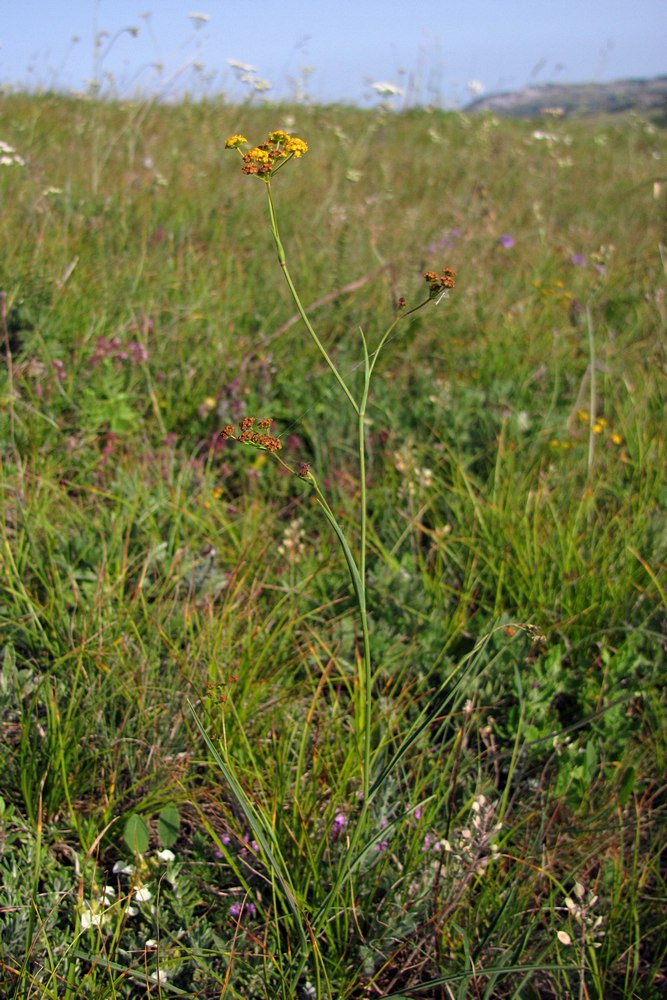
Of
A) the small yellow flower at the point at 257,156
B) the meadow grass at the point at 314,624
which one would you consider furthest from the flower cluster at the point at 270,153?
the meadow grass at the point at 314,624

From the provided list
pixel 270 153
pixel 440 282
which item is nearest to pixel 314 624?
pixel 440 282

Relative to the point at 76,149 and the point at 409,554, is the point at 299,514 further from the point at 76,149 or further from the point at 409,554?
the point at 76,149

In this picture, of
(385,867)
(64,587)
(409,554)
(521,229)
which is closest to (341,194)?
(521,229)

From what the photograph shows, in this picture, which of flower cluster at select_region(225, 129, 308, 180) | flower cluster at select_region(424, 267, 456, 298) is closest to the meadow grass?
flower cluster at select_region(424, 267, 456, 298)

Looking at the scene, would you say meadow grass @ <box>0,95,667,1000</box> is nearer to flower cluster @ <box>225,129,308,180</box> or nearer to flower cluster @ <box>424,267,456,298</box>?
Result: flower cluster @ <box>424,267,456,298</box>

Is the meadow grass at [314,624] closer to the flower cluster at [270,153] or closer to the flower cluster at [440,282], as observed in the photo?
the flower cluster at [440,282]

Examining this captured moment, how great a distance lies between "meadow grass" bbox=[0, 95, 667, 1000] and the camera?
122cm

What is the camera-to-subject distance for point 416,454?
239 cm

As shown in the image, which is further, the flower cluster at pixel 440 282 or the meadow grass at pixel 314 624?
the meadow grass at pixel 314 624

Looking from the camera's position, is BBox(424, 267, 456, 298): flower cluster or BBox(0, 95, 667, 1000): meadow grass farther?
BBox(0, 95, 667, 1000): meadow grass

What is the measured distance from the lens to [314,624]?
1.85 meters

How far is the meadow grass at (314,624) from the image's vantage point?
1218mm

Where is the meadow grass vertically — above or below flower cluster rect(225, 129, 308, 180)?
below

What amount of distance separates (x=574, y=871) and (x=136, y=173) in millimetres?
3924
